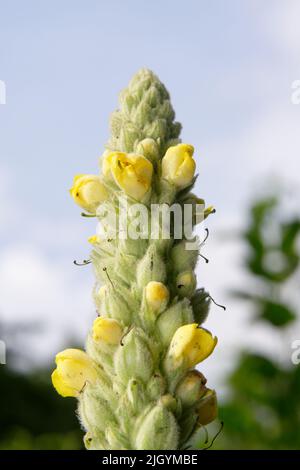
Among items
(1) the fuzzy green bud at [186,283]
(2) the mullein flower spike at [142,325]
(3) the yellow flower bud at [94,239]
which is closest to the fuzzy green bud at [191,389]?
(2) the mullein flower spike at [142,325]

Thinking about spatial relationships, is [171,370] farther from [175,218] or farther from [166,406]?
[175,218]

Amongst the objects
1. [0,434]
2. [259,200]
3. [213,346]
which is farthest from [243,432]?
[0,434]

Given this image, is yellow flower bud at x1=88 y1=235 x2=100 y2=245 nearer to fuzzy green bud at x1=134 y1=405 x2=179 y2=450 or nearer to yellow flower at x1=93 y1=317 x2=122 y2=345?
yellow flower at x1=93 y1=317 x2=122 y2=345

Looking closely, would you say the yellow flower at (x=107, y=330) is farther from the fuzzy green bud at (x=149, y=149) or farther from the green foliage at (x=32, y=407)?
the green foliage at (x=32, y=407)

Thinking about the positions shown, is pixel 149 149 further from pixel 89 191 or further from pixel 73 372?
pixel 73 372

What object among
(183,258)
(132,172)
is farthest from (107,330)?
(132,172)

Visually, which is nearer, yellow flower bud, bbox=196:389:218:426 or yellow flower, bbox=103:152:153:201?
yellow flower bud, bbox=196:389:218:426

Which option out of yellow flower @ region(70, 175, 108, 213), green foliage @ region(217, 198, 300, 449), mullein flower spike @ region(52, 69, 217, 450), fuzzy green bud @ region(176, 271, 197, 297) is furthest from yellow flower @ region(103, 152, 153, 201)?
green foliage @ region(217, 198, 300, 449)
